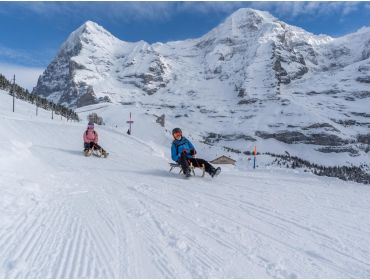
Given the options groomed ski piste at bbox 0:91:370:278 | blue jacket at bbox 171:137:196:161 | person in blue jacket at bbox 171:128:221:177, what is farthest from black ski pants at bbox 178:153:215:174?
groomed ski piste at bbox 0:91:370:278

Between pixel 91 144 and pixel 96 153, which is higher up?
pixel 91 144

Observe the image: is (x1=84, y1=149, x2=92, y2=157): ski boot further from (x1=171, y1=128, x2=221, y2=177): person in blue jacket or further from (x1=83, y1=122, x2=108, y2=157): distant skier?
(x1=171, y1=128, x2=221, y2=177): person in blue jacket

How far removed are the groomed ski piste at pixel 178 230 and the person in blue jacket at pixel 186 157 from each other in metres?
1.91

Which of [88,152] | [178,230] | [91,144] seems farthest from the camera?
[91,144]

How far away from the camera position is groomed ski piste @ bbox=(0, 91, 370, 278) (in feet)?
17.2

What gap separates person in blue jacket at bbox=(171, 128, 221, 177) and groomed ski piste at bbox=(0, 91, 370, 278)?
6.26 feet

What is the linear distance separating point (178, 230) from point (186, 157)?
24.4 ft

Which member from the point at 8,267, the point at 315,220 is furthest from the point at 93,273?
the point at 315,220

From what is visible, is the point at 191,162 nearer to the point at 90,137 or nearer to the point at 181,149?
the point at 181,149

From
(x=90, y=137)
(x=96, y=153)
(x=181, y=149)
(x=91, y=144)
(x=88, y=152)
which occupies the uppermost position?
(x=181, y=149)

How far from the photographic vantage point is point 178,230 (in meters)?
6.93

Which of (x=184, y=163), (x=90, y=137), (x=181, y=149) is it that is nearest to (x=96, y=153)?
(x=90, y=137)

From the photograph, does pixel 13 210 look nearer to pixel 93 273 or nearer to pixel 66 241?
pixel 66 241

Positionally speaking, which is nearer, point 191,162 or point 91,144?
point 191,162
